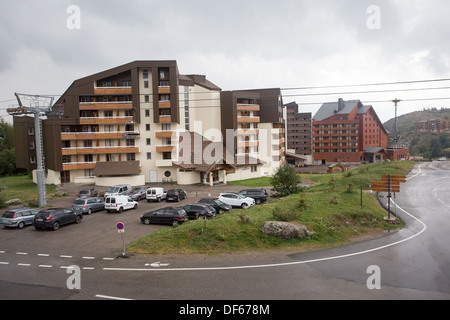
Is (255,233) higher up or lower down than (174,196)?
higher up

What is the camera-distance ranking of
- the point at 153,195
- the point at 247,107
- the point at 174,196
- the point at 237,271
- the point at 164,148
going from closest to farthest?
the point at 237,271, the point at 174,196, the point at 153,195, the point at 164,148, the point at 247,107

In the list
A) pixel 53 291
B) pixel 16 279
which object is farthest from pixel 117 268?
pixel 16 279

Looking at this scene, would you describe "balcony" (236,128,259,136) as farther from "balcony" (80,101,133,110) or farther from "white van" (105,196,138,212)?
"white van" (105,196,138,212)

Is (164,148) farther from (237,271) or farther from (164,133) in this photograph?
(237,271)

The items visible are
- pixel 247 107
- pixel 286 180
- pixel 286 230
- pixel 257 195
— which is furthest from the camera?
pixel 247 107

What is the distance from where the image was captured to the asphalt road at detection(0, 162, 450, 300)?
10820 mm

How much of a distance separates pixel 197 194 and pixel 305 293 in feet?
90.5

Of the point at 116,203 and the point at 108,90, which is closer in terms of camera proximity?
the point at 116,203

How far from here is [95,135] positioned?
4747cm

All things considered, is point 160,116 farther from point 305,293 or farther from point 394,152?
point 394,152

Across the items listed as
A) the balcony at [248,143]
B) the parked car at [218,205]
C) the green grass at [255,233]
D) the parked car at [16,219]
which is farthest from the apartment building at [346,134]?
the parked car at [16,219]

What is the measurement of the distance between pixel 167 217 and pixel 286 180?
16506mm

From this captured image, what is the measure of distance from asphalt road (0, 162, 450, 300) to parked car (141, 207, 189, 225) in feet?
13.1

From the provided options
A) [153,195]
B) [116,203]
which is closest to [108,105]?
[153,195]
